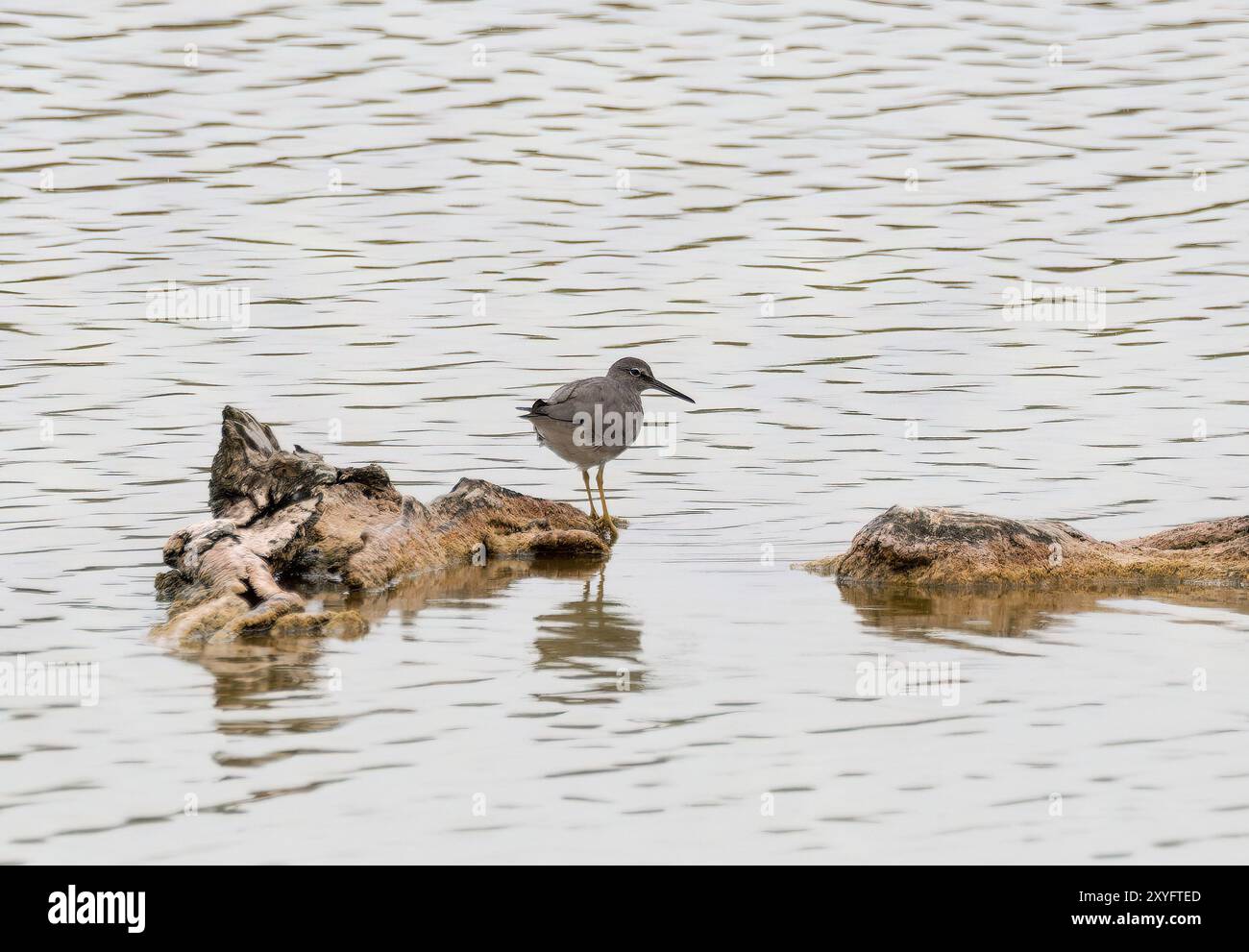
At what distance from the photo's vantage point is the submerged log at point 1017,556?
10258 mm

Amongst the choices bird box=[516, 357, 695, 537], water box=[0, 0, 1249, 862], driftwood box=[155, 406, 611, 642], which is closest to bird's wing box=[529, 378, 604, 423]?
bird box=[516, 357, 695, 537]

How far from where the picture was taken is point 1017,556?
1038 cm

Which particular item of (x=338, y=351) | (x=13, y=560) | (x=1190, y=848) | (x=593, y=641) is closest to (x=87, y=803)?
(x=593, y=641)

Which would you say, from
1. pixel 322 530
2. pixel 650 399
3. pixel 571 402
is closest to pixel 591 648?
pixel 322 530

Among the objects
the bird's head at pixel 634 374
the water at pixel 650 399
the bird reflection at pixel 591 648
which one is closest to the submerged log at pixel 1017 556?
the water at pixel 650 399

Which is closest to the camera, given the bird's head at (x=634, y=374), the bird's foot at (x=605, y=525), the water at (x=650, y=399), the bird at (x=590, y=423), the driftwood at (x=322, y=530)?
the water at (x=650, y=399)

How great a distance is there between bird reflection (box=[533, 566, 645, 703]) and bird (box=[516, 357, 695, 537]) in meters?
2.17

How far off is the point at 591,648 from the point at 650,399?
8.43m

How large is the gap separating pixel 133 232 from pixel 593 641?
13.8m

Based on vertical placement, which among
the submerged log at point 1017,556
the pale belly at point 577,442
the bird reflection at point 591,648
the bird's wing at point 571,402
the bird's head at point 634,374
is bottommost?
the bird reflection at point 591,648

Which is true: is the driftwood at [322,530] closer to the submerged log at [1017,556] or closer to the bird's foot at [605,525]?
the bird's foot at [605,525]

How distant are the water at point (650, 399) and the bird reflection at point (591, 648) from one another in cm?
4

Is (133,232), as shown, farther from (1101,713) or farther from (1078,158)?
(1101,713)

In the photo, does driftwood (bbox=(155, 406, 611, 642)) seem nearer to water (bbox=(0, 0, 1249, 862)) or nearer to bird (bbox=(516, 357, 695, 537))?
water (bbox=(0, 0, 1249, 862))
